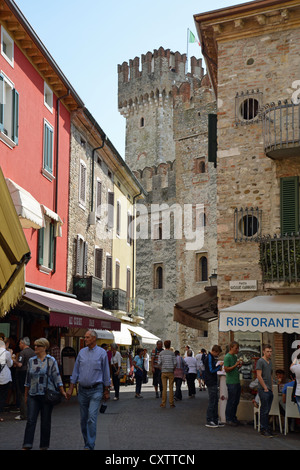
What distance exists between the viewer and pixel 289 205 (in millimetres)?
15195

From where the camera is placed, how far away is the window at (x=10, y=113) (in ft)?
52.2

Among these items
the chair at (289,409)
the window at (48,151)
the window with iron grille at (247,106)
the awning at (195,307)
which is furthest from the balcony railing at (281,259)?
the window at (48,151)

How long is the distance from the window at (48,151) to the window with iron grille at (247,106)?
6083 millimetres

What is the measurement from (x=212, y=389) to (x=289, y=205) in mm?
5292

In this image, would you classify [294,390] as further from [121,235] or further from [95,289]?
[121,235]

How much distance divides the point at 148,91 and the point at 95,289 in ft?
125

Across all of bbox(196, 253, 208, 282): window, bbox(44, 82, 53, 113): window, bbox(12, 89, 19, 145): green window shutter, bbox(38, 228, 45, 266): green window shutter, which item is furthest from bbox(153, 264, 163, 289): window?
bbox(12, 89, 19, 145): green window shutter

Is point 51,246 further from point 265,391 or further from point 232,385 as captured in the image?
point 265,391

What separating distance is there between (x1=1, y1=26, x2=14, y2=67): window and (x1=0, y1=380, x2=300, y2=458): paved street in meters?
8.58

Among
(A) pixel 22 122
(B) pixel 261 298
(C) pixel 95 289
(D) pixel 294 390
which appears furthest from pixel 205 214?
(D) pixel 294 390

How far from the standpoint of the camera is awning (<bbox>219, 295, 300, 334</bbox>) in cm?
1144

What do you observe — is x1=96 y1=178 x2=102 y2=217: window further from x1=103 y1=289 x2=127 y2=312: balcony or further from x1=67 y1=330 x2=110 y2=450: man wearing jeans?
x1=67 y1=330 x2=110 y2=450: man wearing jeans

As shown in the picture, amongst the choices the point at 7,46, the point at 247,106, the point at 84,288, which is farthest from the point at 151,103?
the point at 247,106
